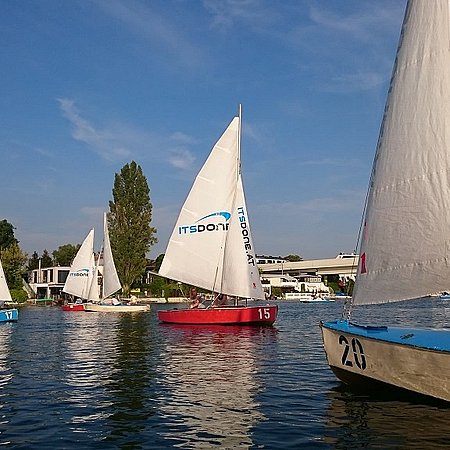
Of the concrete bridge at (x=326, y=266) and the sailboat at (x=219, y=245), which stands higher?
the concrete bridge at (x=326, y=266)

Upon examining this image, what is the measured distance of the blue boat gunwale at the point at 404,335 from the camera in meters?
12.6

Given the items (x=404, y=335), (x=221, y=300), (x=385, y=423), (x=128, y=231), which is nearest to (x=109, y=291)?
(x=128, y=231)

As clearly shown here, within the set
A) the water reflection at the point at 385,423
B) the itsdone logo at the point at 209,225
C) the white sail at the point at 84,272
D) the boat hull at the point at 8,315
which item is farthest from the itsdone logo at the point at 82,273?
the water reflection at the point at 385,423

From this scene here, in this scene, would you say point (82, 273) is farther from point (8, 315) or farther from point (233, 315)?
point (233, 315)

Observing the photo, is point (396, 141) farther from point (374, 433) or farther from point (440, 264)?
point (374, 433)

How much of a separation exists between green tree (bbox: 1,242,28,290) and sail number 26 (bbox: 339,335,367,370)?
8022 centimetres

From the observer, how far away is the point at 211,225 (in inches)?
1535

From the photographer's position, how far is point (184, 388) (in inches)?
654

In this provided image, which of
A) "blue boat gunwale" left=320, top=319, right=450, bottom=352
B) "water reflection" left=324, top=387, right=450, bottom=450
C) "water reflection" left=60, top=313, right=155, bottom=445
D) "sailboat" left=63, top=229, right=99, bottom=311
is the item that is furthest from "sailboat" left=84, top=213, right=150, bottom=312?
"water reflection" left=324, top=387, right=450, bottom=450

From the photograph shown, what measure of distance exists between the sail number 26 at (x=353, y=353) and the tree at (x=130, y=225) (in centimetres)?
7047

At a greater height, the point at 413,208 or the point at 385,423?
the point at 413,208

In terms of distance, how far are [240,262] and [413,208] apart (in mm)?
24209

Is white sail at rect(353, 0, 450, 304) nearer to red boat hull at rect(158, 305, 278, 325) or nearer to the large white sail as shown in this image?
red boat hull at rect(158, 305, 278, 325)

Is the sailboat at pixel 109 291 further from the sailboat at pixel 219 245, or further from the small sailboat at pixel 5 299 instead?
the sailboat at pixel 219 245
